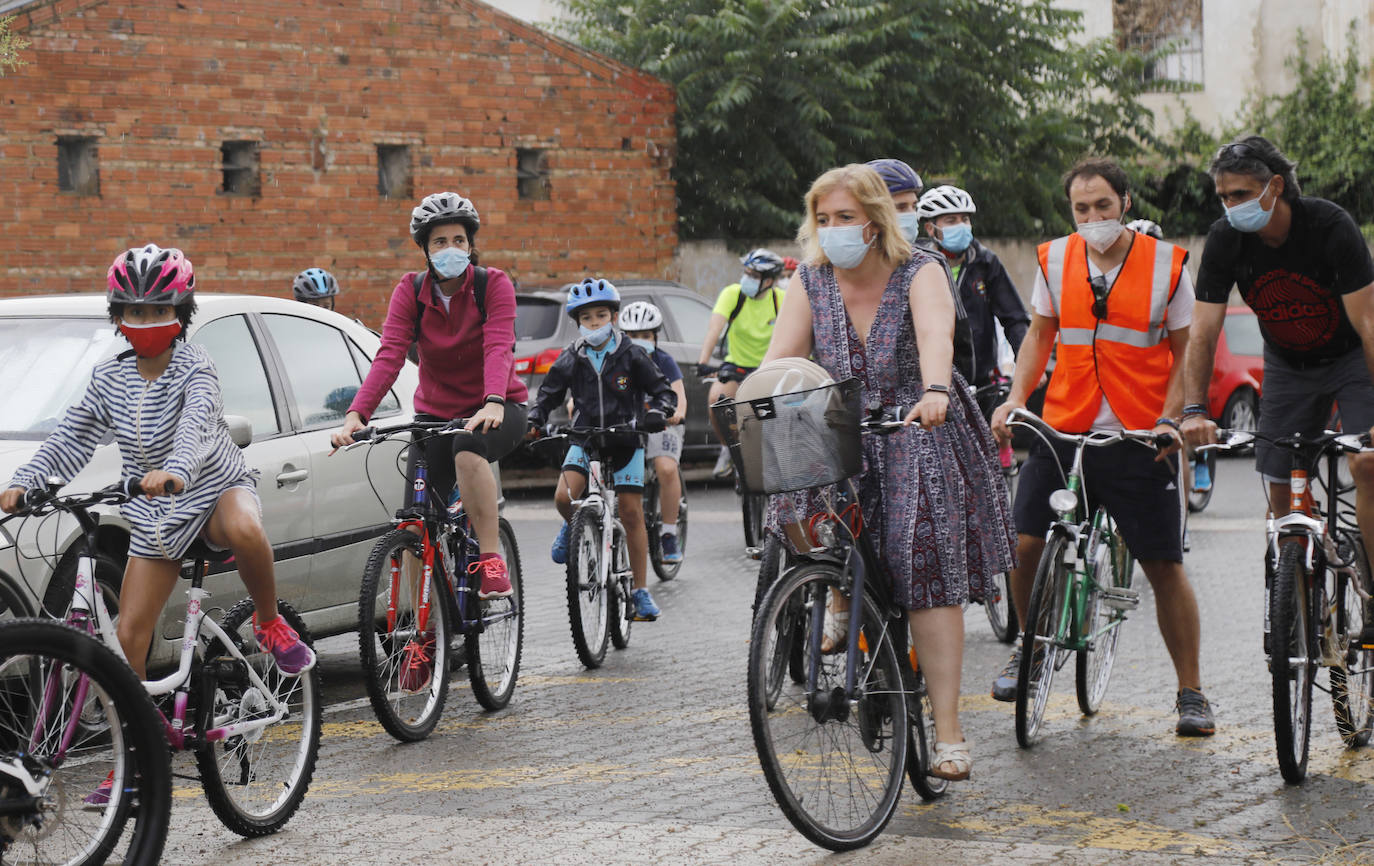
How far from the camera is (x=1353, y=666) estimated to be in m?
6.12

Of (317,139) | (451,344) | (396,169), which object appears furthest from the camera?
(396,169)

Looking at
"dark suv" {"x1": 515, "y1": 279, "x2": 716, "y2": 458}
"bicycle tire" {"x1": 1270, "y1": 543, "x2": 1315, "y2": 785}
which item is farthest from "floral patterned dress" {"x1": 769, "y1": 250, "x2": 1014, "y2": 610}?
"dark suv" {"x1": 515, "y1": 279, "x2": 716, "y2": 458}

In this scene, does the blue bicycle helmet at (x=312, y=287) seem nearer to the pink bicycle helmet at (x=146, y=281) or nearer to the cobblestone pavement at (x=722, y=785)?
the cobblestone pavement at (x=722, y=785)

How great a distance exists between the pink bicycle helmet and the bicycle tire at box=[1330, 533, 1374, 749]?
376 cm

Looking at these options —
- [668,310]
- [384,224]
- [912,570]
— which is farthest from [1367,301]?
[384,224]

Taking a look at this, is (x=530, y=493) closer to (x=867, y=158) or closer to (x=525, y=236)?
(x=525, y=236)

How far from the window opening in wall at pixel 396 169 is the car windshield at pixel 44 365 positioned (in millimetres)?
15628

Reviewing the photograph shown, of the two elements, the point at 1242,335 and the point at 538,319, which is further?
the point at 1242,335

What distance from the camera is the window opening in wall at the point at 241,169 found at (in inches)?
848

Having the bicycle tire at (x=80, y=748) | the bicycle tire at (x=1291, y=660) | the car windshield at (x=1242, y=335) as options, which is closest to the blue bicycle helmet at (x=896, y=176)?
the bicycle tire at (x=1291, y=660)

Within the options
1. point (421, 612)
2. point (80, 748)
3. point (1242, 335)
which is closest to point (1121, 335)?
point (421, 612)

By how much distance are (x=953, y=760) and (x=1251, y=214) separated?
6.83 feet

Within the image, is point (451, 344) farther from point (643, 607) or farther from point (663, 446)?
point (663, 446)

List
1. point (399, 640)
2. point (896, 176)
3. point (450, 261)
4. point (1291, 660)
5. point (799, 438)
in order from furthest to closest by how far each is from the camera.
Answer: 1. point (450, 261)
2. point (399, 640)
3. point (896, 176)
4. point (1291, 660)
5. point (799, 438)
